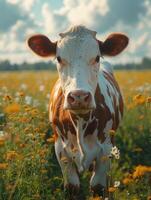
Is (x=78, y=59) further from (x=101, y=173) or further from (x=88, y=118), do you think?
(x=101, y=173)

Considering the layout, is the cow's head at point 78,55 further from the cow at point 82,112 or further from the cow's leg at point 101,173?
the cow's leg at point 101,173

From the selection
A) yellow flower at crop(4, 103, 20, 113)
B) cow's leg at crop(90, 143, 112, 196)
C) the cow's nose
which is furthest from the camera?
cow's leg at crop(90, 143, 112, 196)

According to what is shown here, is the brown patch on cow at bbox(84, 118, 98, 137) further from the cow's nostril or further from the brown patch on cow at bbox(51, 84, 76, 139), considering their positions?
the cow's nostril

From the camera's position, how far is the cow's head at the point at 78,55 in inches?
188

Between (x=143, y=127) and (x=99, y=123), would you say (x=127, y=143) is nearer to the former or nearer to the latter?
(x=143, y=127)

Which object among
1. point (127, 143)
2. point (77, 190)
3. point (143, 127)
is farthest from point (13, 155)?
point (143, 127)

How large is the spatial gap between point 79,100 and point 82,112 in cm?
52

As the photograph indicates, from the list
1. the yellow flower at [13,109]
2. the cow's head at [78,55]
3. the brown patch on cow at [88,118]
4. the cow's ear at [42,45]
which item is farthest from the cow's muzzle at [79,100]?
the cow's ear at [42,45]

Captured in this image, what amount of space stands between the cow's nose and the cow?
0.32 meters

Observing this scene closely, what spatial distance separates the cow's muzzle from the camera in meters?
4.68

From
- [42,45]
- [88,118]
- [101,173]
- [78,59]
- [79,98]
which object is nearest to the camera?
[79,98]

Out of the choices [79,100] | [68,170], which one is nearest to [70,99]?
[79,100]

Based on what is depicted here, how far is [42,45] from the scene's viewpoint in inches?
228

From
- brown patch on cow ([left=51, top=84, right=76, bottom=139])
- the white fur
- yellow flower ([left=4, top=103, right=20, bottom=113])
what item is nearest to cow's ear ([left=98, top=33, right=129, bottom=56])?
the white fur
